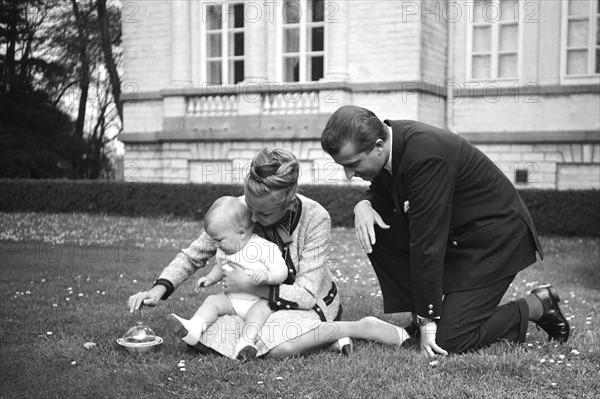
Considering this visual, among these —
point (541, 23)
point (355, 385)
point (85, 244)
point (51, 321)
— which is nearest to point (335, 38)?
point (541, 23)

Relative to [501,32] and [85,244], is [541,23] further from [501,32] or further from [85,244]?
[85,244]

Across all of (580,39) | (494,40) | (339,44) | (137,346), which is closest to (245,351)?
(137,346)

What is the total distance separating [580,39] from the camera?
13906 mm

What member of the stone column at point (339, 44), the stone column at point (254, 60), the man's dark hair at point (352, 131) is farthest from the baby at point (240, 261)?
the stone column at point (254, 60)

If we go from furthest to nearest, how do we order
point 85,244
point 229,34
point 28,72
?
point 28,72
point 229,34
point 85,244

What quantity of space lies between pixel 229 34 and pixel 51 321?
38.7 feet

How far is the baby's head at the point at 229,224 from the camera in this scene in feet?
13.0

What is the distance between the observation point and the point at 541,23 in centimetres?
1409

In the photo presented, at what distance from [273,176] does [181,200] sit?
1055 centimetres

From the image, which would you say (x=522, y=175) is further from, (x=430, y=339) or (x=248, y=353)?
(x=248, y=353)

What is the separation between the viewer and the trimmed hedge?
11.4m

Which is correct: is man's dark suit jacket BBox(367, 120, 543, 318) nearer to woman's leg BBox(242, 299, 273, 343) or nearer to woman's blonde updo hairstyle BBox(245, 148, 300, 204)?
woman's blonde updo hairstyle BBox(245, 148, 300, 204)

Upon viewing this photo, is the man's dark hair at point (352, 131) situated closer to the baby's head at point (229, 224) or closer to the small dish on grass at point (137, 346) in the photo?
the baby's head at point (229, 224)

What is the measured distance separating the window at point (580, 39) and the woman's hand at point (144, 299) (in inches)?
479
